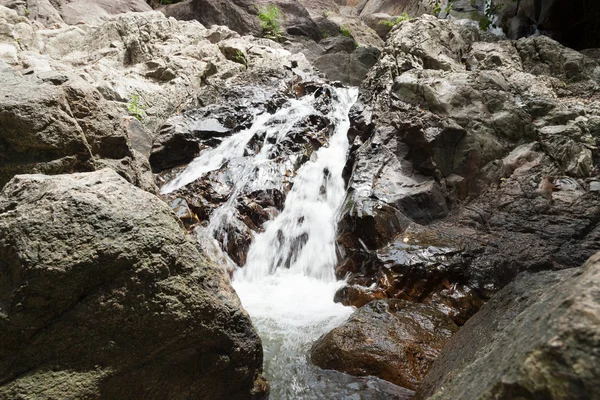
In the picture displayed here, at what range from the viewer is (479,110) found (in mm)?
7996

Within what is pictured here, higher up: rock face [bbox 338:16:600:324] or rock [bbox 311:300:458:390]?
rock face [bbox 338:16:600:324]

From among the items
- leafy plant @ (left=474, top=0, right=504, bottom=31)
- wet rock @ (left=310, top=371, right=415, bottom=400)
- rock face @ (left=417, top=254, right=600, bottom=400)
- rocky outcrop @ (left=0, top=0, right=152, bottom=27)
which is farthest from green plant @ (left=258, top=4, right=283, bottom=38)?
rock face @ (left=417, top=254, right=600, bottom=400)

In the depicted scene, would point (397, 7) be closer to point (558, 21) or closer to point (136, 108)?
point (558, 21)

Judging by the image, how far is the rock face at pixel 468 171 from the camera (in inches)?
209

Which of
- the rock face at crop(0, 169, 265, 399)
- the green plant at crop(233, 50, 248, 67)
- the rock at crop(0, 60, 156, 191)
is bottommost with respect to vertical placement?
the rock face at crop(0, 169, 265, 399)

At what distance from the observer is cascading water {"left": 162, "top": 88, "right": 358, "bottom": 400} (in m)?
3.96

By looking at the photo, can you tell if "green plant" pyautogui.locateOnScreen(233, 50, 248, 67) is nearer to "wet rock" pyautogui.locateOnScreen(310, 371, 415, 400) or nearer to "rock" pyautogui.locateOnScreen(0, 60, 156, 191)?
"rock" pyautogui.locateOnScreen(0, 60, 156, 191)

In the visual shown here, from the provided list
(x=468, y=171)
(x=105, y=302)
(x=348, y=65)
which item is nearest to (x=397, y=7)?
(x=348, y=65)

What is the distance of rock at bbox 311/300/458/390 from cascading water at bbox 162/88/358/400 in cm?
31

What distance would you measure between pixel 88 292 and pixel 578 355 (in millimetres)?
2354

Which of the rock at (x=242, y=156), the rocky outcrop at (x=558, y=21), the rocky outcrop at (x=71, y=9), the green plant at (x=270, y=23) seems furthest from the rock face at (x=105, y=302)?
the green plant at (x=270, y=23)

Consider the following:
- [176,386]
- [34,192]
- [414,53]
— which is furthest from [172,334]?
[414,53]

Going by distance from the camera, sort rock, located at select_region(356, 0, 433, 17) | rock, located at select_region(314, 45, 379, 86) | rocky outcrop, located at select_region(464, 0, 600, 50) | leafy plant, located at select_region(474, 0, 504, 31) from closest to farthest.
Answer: leafy plant, located at select_region(474, 0, 504, 31) < rocky outcrop, located at select_region(464, 0, 600, 50) < rock, located at select_region(314, 45, 379, 86) < rock, located at select_region(356, 0, 433, 17)

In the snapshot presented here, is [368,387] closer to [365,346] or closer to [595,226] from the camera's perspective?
[365,346]
